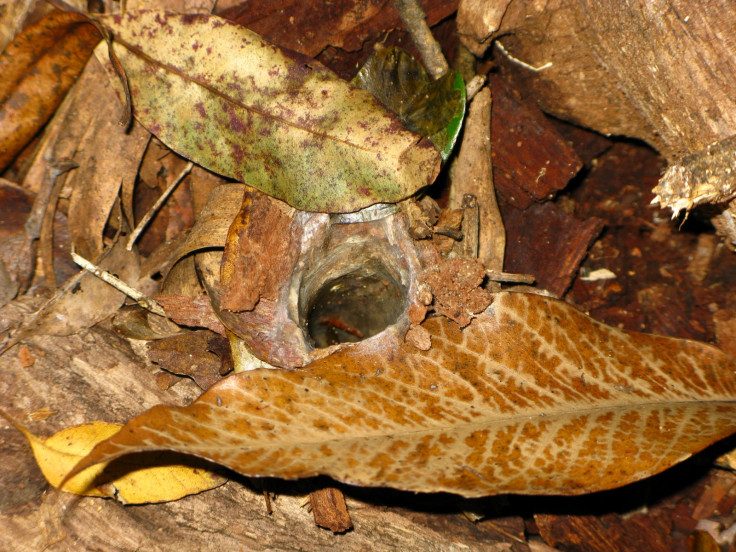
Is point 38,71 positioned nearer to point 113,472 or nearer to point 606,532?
point 113,472

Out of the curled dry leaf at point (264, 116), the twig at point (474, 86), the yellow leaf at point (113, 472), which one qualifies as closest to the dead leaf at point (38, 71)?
the curled dry leaf at point (264, 116)

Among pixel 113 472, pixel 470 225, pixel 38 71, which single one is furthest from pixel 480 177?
pixel 38 71

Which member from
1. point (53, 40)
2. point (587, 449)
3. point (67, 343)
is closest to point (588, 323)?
point (587, 449)

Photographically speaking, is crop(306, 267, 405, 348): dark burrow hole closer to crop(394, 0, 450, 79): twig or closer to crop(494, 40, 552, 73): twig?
crop(394, 0, 450, 79): twig

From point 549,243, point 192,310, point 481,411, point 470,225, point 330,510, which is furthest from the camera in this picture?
point 549,243

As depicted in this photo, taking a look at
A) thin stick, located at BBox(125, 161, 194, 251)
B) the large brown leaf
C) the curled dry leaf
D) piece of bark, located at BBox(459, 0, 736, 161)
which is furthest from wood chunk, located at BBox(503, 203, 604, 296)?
thin stick, located at BBox(125, 161, 194, 251)

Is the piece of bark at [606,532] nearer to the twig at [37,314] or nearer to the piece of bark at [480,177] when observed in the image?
the piece of bark at [480,177]
